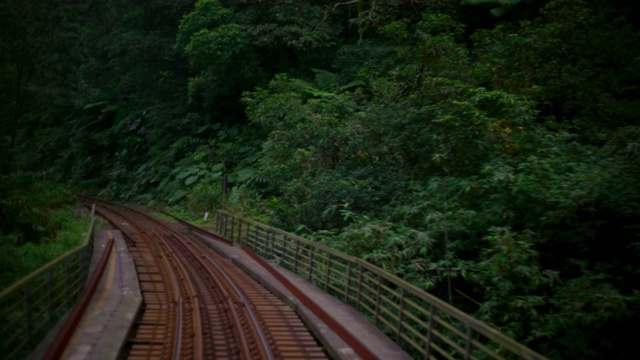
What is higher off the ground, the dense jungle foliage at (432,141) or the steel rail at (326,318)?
the dense jungle foliage at (432,141)

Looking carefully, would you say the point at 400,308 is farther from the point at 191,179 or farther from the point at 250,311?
the point at 191,179

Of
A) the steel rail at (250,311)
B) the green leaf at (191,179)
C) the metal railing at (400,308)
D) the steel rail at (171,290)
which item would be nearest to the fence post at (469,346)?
the metal railing at (400,308)

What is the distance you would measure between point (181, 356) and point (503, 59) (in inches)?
499

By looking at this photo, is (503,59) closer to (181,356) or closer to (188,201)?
(181,356)

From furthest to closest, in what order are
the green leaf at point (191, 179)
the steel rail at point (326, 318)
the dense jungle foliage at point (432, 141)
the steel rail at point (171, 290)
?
the green leaf at point (191, 179), the dense jungle foliage at point (432, 141), the steel rail at point (171, 290), the steel rail at point (326, 318)

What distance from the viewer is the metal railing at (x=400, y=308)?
18.9 feet

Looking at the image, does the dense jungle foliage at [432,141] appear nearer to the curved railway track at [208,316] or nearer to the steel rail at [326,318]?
the steel rail at [326,318]

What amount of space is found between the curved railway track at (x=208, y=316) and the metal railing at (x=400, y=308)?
125 centimetres

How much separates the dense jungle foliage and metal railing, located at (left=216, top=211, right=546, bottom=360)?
0.55 meters

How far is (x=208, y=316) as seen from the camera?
9312 millimetres

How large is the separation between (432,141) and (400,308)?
5761 mm

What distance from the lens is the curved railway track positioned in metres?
7.45

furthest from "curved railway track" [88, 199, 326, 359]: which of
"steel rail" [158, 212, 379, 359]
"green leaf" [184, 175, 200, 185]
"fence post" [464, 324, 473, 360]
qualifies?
"green leaf" [184, 175, 200, 185]

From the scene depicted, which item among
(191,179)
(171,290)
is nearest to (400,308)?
(171,290)
